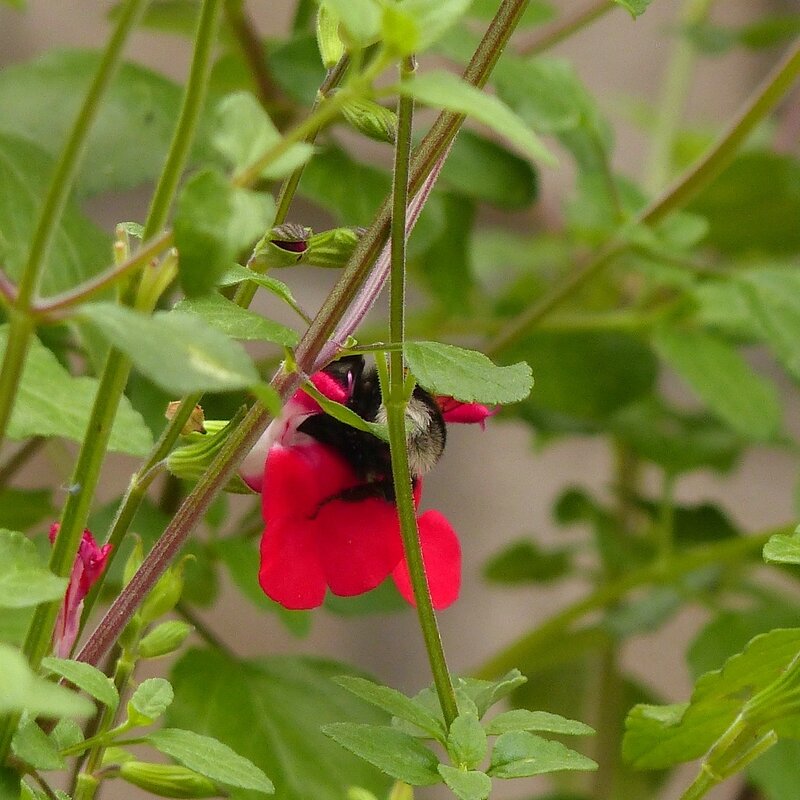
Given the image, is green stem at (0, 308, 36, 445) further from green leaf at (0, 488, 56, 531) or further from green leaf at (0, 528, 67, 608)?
green leaf at (0, 488, 56, 531)

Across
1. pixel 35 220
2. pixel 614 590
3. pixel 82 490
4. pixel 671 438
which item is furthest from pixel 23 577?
pixel 671 438

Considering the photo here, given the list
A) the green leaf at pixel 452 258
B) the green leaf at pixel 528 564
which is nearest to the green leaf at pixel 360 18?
the green leaf at pixel 452 258

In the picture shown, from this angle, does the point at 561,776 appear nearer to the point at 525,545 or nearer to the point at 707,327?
the point at 525,545

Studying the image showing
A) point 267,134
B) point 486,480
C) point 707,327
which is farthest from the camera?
point 486,480

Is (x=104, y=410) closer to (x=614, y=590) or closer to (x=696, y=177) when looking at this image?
(x=696, y=177)

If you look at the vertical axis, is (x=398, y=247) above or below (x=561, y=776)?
above

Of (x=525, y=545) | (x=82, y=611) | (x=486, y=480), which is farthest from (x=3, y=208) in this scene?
(x=486, y=480)

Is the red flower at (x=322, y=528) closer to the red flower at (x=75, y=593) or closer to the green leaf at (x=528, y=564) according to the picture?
the red flower at (x=75, y=593)

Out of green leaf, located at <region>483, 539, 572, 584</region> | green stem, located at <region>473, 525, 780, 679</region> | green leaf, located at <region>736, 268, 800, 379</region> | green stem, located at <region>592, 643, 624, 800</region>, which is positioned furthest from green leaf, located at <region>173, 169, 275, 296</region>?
green leaf, located at <region>483, 539, 572, 584</region>

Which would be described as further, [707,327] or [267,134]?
[707,327]
